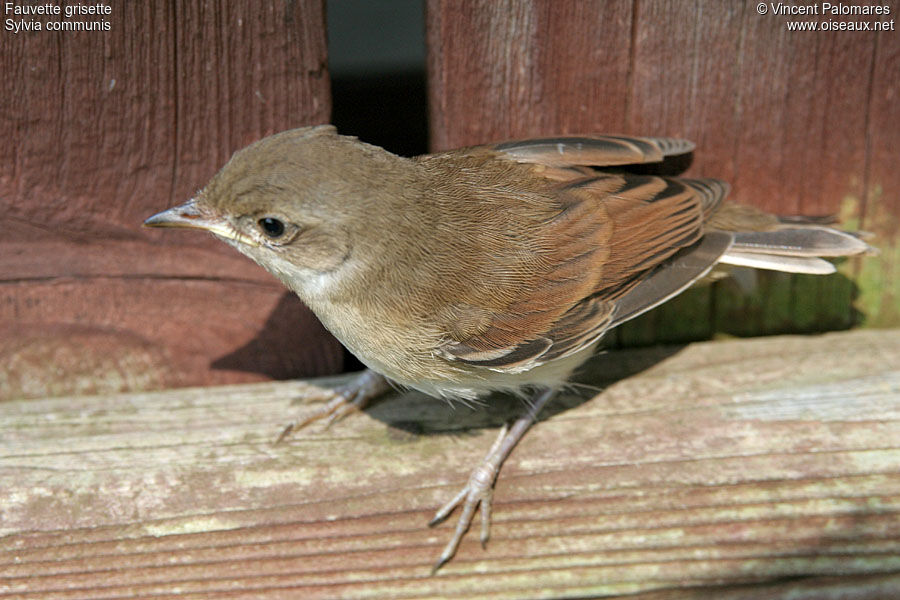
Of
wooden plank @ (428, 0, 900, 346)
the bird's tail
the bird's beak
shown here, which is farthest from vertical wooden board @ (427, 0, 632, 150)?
the bird's beak

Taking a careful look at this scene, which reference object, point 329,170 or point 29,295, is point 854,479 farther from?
point 29,295

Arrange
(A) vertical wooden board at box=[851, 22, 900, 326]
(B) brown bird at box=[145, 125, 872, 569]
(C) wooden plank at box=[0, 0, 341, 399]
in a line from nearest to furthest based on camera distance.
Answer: (B) brown bird at box=[145, 125, 872, 569], (C) wooden plank at box=[0, 0, 341, 399], (A) vertical wooden board at box=[851, 22, 900, 326]

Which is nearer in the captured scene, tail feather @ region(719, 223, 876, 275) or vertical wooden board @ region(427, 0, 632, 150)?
vertical wooden board @ region(427, 0, 632, 150)

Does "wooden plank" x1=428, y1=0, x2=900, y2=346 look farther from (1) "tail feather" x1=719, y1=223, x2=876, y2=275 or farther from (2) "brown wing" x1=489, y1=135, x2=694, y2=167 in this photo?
(1) "tail feather" x1=719, y1=223, x2=876, y2=275

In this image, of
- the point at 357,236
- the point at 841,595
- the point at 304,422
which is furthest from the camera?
the point at 304,422

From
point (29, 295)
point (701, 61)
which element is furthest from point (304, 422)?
point (701, 61)

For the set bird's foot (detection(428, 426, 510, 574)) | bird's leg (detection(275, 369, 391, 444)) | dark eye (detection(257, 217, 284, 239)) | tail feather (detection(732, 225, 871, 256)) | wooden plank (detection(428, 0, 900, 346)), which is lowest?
bird's foot (detection(428, 426, 510, 574))

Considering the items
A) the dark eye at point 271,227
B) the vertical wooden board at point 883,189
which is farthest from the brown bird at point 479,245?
the vertical wooden board at point 883,189
